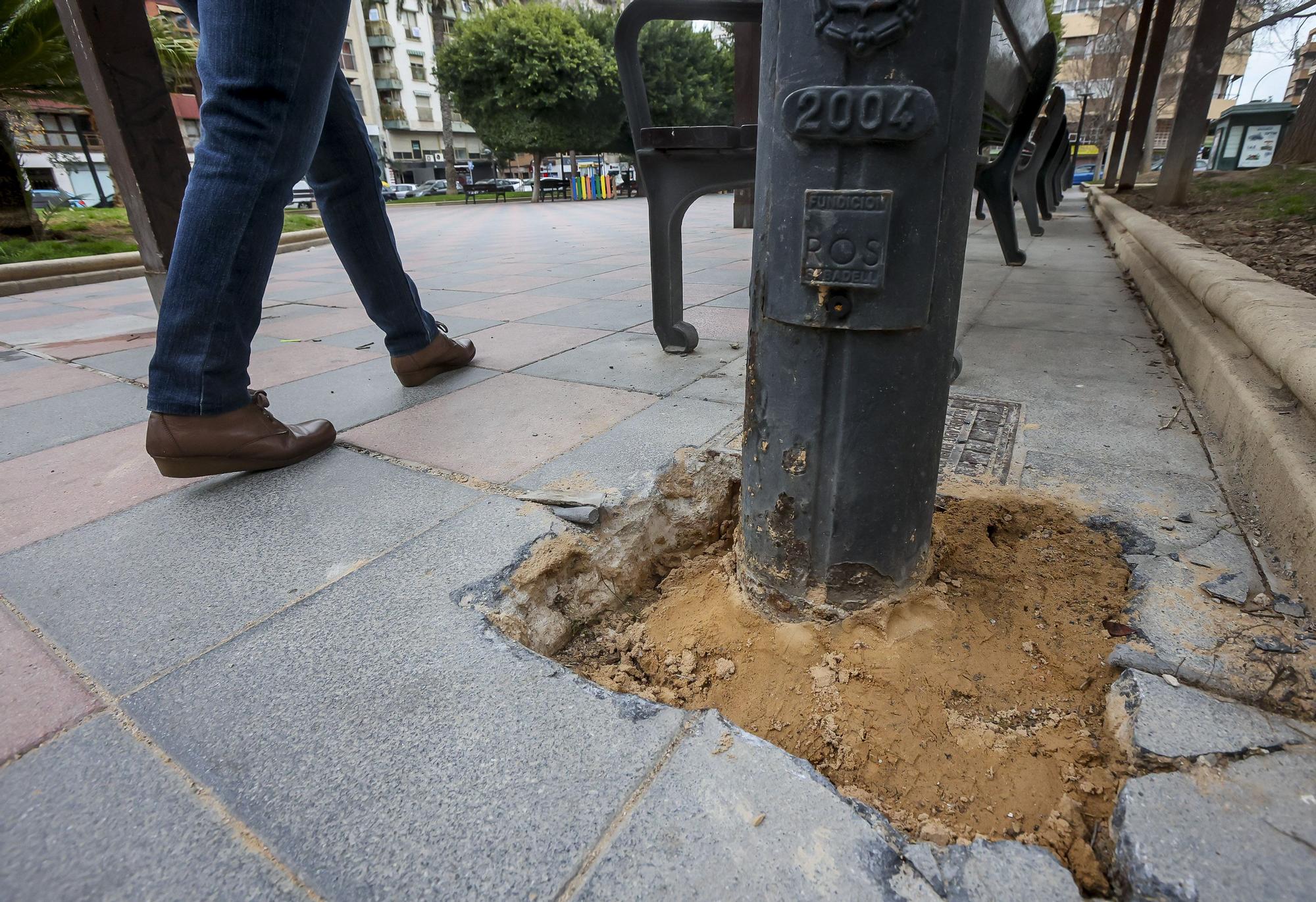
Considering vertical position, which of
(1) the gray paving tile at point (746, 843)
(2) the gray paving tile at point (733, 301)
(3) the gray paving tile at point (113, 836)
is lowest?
(2) the gray paving tile at point (733, 301)

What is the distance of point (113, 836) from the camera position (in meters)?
0.79

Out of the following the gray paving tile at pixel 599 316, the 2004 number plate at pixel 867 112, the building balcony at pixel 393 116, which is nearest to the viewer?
the 2004 number plate at pixel 867 112

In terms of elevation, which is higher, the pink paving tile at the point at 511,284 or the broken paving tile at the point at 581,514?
the broken paving tile at the point at 581,514

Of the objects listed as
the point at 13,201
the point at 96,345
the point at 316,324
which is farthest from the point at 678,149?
the point at 13,201

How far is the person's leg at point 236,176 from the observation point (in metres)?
1.47

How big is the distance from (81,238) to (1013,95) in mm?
10341

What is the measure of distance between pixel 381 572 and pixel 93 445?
146cm

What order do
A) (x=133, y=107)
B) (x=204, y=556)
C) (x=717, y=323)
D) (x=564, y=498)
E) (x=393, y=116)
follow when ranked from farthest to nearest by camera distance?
(x=393, y=116) < (x=717, y=323) < (x=133, y=107) < (x=564, y=498) < (x=204, y=556)

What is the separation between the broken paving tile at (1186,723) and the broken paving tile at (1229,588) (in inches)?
10.9

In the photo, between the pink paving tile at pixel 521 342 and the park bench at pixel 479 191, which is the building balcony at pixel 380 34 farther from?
the pink paving tile at pixel 521 342

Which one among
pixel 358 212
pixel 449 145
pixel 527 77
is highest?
pixel 527 77

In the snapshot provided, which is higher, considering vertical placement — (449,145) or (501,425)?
(449,145)

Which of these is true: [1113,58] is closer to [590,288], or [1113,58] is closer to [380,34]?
[590,288]

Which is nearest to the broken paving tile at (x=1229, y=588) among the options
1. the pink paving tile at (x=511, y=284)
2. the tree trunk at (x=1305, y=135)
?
the pink paving tile at (x=511, y=284)
